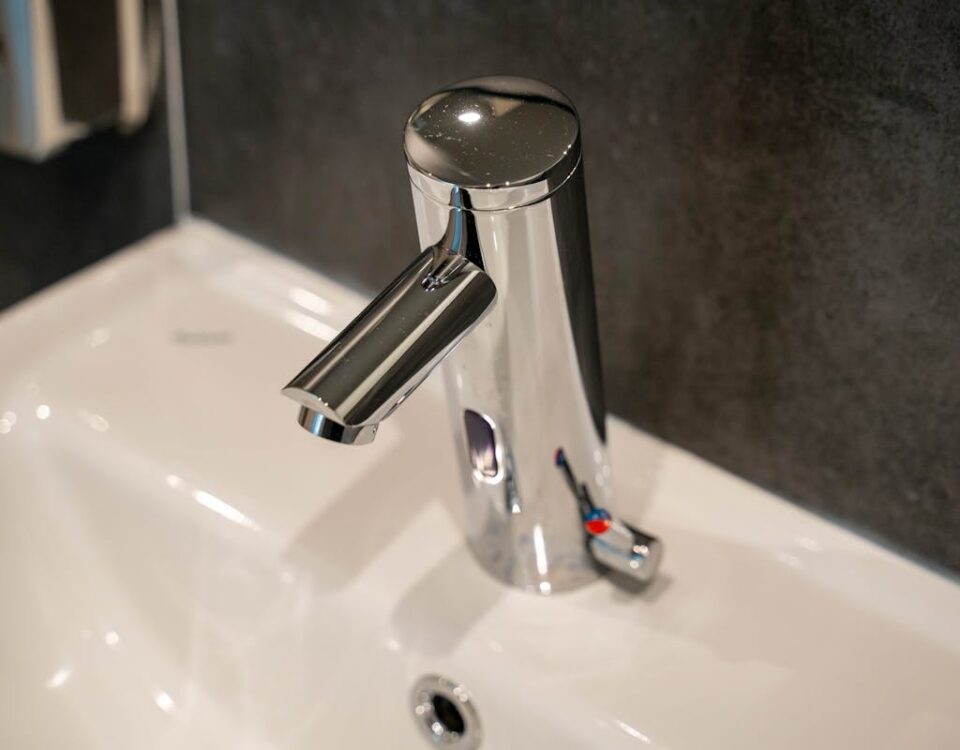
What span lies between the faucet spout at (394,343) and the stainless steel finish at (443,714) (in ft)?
0.47

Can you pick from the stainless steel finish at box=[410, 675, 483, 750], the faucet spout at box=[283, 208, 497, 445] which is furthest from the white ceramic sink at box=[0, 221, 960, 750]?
the faucet spout at box=[283, 208, 497, 445]

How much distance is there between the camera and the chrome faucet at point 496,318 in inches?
12.4

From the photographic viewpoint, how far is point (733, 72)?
39 centimetres

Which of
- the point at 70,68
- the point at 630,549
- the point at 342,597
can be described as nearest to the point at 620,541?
the point at 630,549

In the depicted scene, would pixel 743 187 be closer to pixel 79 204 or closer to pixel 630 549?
pixel 630 549

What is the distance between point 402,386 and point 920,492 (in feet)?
0.75

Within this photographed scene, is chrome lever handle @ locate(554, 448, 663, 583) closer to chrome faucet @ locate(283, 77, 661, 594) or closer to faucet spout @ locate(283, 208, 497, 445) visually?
chrome faucet @ locate(283, 77, 661, 594)

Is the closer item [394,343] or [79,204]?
[394,343]

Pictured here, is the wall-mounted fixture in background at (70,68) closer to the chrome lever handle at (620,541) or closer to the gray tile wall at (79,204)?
the gray tile wall at (79,204)

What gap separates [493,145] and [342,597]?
0.21 meters

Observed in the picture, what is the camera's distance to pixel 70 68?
54 cm

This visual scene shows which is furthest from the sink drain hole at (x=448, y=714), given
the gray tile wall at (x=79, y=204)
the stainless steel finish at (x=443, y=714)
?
the gray tile wall at (x=79, y=204)

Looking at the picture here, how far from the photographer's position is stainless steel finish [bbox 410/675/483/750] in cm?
42

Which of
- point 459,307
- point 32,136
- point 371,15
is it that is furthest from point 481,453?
point 32,136
